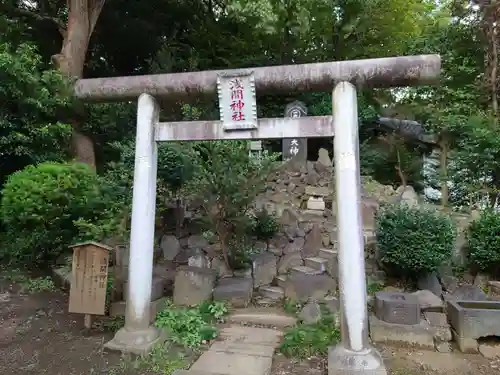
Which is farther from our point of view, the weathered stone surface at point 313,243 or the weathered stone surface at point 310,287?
the weathered stone surface at point 313,243

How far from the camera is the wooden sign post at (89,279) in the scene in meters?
4.56

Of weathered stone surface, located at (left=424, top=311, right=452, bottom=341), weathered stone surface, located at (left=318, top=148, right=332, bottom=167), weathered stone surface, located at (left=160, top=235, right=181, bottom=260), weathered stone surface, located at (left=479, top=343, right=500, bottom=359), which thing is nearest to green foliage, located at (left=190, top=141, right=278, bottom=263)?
weathered stone surface, located at (left=160, top=235, right=181, bottom=260)

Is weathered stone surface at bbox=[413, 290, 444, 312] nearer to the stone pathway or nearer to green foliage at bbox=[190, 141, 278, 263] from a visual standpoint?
the stone pathway

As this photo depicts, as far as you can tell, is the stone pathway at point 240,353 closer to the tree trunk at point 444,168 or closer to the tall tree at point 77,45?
the tall tree at point 77,45

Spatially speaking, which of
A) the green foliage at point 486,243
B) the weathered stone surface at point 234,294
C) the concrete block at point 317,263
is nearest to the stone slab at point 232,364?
the weathered stone surface at point 234,294

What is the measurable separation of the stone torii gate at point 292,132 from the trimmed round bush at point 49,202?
1599mm

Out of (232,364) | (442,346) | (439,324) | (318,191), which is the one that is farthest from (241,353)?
(318,191)

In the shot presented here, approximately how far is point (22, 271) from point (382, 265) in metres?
6.33

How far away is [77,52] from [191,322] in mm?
6981

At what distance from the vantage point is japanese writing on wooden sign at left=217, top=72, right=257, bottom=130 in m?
4.21

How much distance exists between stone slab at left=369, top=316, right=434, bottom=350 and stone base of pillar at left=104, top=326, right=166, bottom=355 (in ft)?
8.35

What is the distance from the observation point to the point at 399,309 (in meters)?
4.54

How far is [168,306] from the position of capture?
5.40 meters

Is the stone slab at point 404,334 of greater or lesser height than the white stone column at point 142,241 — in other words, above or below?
below
